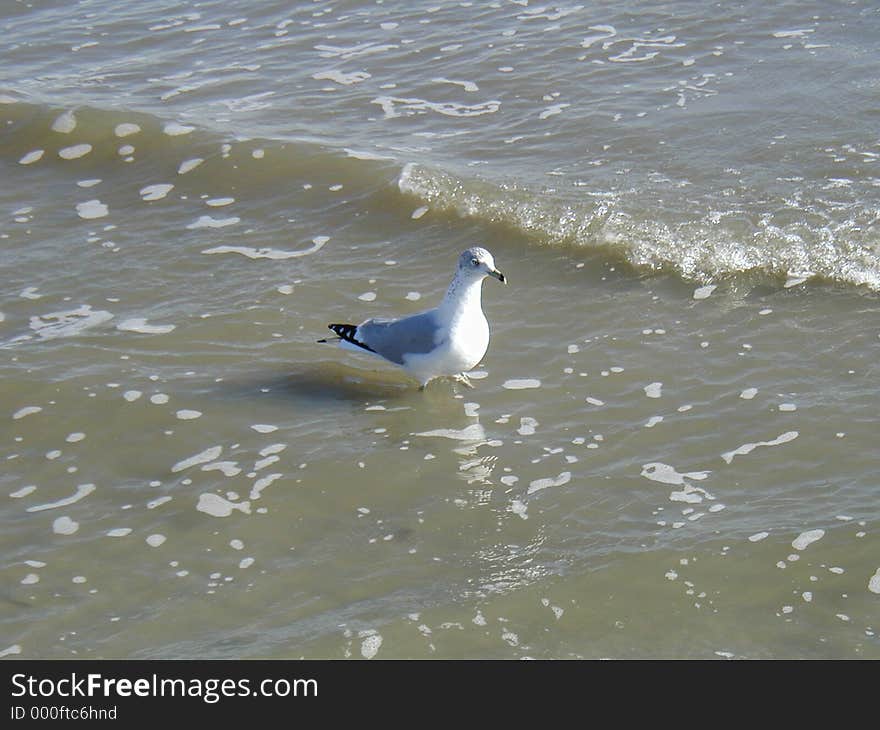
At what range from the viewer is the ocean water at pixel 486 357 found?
568 centimetres

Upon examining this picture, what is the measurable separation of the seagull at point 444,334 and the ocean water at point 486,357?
0.27 m

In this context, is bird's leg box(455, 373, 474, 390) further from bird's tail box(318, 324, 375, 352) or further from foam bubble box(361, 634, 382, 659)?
foam bubble box(361, 634, 382, 659)

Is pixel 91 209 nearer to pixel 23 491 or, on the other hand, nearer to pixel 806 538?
pixel 23 491

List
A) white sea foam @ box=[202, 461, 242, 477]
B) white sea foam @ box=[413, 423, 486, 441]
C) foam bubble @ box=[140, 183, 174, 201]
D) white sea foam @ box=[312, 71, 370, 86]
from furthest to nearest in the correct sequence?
white sea foam @ box=[312, 71, 370, 86] < foam bubble @ box=[140, 183, 174, 201] < white sea foam @ box=[413, 423, 486, 441] < white sea foam @ box=[202, 461, 242, 477]

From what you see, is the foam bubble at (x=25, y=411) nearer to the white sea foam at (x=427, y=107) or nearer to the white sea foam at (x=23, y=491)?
the white sea foam at (x=23, y=491)

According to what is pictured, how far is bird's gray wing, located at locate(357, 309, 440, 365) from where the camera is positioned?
293 inches

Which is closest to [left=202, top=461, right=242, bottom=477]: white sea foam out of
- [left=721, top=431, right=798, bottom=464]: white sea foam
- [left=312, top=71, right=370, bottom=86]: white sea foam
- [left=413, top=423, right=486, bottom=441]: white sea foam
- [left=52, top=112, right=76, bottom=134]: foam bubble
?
[left=413, top=423, right=486, bottom=441]: white sea foam

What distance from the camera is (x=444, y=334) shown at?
7.35 m

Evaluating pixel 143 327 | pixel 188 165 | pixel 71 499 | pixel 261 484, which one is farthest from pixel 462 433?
pixel 188 165

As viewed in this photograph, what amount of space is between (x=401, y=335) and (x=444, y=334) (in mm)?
315

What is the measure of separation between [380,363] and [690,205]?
297cm

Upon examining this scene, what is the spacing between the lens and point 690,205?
962 centimetres

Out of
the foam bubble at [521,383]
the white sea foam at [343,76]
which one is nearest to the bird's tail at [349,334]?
the foam bubble at [521,383]
